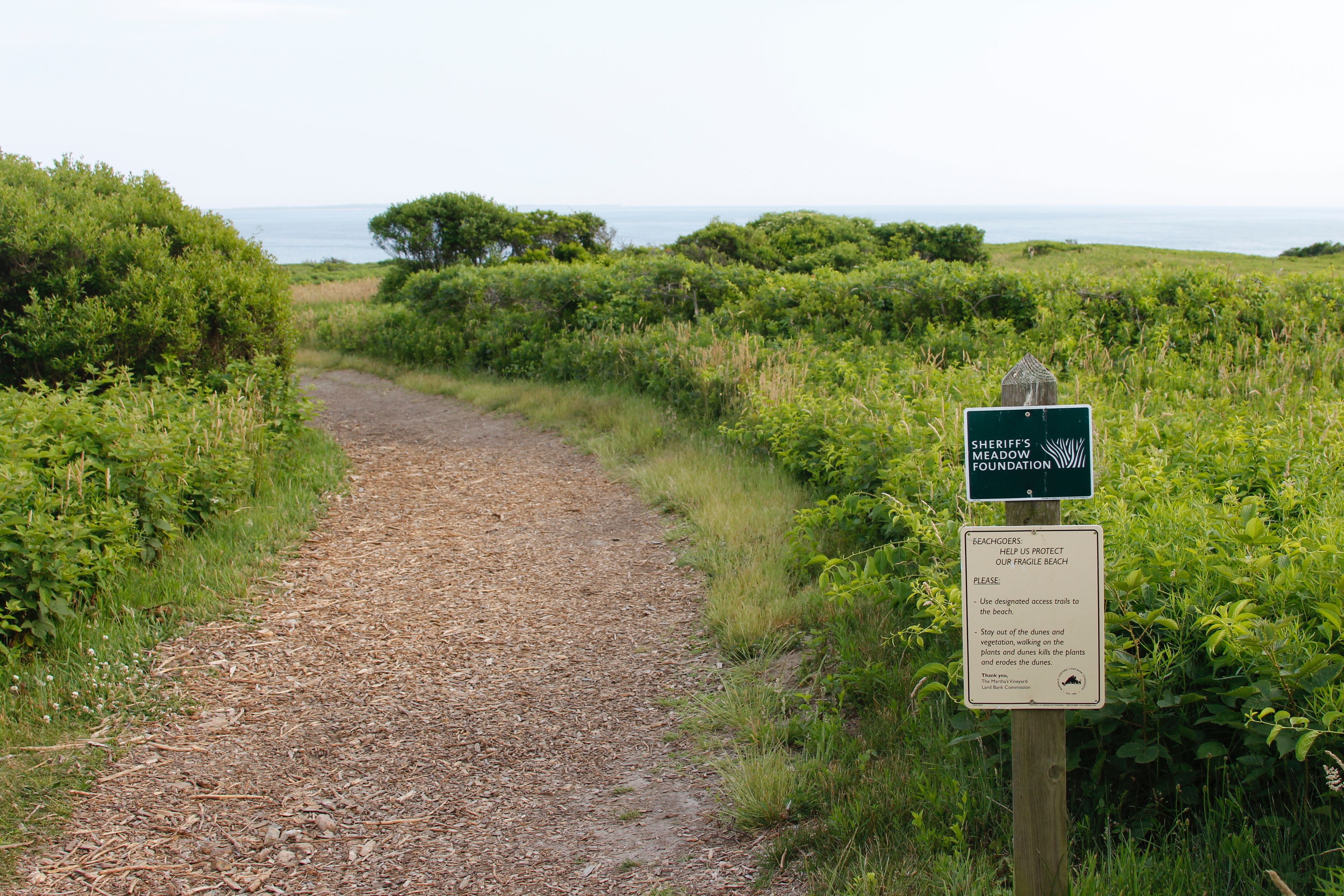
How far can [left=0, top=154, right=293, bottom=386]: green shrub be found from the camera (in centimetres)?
757

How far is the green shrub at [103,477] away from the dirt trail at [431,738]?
0.70 m

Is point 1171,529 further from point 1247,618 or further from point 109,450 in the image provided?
point 109,450

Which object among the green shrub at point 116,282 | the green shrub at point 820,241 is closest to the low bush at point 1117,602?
the green shrub at point 116,282

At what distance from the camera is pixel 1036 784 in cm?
238

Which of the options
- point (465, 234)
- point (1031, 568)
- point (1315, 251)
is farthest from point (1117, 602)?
Answer: point (1315, 251)

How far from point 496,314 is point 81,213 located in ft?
23.7

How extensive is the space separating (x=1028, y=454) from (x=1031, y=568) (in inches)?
11.4

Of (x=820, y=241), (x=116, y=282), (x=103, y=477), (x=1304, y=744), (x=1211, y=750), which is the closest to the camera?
(x=1304, y=744)

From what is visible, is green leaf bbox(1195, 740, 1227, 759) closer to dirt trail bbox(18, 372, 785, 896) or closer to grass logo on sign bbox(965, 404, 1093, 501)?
grass logo on sign bbox(965, 404, 1093, 501)

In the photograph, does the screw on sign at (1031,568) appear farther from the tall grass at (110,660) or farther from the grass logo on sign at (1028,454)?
the tall grass at (110,660)

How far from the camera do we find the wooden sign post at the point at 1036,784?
91.0 inches

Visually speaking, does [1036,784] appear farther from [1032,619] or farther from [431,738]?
[431,738]

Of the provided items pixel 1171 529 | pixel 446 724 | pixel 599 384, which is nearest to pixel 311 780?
pixel 446 724

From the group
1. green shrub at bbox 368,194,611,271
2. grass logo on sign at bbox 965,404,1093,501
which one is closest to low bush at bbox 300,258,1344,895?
grass logo on sign at bbox 965,404,1093,501
